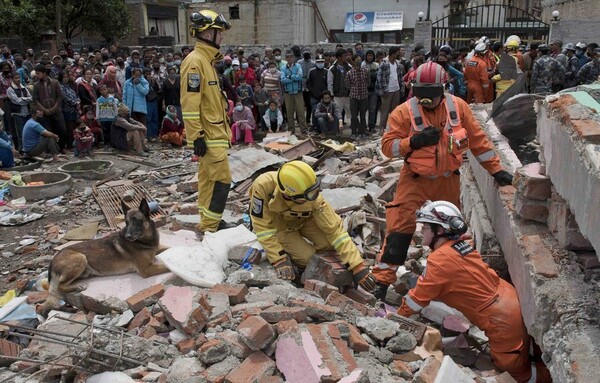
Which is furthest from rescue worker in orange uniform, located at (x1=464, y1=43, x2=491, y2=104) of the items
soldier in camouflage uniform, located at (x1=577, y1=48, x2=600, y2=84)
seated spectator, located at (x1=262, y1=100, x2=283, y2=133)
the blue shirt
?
the blue shirt

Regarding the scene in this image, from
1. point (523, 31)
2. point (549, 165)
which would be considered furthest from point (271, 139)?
point (523, 31)

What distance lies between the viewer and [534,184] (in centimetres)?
401

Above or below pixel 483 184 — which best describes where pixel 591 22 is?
above

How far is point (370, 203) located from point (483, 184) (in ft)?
5.22

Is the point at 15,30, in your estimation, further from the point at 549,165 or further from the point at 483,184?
the point at 549,165

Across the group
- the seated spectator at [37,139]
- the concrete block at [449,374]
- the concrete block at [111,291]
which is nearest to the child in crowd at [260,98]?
the seated spectator at [37,139]

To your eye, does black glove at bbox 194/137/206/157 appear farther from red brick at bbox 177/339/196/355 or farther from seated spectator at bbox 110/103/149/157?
seated spectator at bbox 110/103/149/157

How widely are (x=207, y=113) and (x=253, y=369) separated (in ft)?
10.3

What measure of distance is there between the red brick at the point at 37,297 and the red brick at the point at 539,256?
393 centimetres

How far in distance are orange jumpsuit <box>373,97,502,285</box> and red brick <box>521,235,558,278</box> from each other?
1077 millimetres

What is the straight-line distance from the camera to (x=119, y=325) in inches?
164

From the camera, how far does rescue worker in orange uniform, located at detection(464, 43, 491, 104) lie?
11.1 meters

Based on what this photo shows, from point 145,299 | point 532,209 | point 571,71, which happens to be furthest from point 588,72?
point 145,299

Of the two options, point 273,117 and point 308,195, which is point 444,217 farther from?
point 273,117
